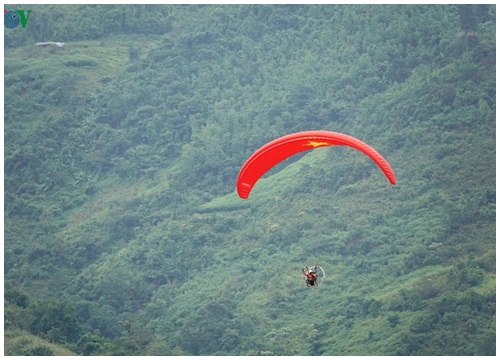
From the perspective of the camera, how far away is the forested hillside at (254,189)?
216ft

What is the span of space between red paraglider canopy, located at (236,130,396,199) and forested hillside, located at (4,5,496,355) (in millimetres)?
21798

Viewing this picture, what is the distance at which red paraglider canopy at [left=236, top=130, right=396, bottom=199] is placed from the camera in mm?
38250

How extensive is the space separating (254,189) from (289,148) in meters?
36.9

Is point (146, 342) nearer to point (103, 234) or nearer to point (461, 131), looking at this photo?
point (103, 234)

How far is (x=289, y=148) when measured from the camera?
40.3m

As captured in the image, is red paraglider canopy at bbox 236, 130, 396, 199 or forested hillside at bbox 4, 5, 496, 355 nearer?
red paraglider canopy at bbox 236, 130, 396, 199

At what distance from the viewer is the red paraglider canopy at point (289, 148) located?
3825 centimetres

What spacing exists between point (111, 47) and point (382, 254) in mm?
27635

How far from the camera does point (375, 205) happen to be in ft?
240

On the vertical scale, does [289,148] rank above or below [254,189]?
above

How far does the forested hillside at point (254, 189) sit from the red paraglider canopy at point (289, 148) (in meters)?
21.8

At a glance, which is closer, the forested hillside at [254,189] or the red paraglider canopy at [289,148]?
the red paraglider canopy at [289,148]

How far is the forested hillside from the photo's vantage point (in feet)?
216

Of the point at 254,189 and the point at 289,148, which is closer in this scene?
the point at 289,148
